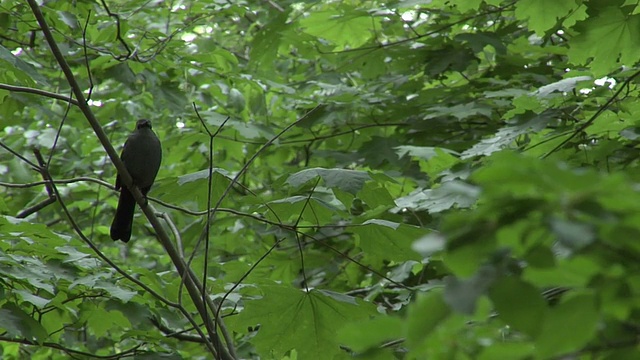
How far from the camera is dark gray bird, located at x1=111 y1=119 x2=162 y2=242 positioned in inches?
141

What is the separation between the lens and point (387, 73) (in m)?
5.15

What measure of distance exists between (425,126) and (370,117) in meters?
0.41

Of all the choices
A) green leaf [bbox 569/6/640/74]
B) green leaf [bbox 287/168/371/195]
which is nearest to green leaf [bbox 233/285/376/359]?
green leaf [bbox 287/168/371/195]

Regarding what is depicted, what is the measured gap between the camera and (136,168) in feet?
12.1

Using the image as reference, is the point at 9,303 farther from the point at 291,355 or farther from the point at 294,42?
the point at 294,42

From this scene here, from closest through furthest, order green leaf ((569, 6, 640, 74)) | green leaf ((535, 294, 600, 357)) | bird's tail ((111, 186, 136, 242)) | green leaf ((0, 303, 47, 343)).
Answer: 1. green leaf ((535, 294, 600, 357))
2. green leaf ((0, 303, 47, 343))
3. green leaf ((569, 6, 640, 74))
4. bird's tail ((111, 186, 136, 242))

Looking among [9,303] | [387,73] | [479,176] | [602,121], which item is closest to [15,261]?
[9,303]

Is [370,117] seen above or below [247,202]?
below

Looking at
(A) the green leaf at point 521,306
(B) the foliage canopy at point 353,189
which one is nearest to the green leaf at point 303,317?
(B) the foliage canopy at point 353,189

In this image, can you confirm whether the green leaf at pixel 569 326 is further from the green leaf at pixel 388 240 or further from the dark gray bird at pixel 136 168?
the dark gray bird at pixel 136 168

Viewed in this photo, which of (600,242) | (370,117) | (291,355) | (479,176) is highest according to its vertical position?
(479,176)

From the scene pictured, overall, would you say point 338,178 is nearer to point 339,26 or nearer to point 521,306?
point 521,306

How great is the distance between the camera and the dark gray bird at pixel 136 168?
3.58 meters

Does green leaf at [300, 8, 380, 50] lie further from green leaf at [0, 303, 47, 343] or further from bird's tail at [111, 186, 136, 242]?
green leaf at [0, 303, 47, 343]
